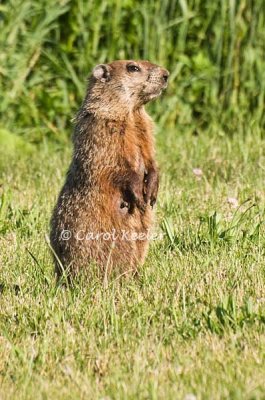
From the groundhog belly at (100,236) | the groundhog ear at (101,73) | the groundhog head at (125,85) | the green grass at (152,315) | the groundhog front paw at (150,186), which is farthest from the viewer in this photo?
the groundhog ear at (101,73)

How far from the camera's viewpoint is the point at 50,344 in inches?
150

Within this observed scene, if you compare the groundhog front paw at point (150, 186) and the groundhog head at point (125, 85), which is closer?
the groundhog front paw at point (150, 186)

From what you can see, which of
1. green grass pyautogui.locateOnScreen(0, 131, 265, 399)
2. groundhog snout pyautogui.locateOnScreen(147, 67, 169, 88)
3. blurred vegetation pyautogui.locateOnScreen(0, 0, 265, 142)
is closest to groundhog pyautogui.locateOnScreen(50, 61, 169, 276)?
green grass pyautogui.locateOnScreen(0, 131, 265, 399)

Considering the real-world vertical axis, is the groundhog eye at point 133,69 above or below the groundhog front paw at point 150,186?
above

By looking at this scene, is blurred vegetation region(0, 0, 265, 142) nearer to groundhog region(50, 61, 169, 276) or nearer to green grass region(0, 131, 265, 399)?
green grass region(0, 131, 265, 399)

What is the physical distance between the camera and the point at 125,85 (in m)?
5.27

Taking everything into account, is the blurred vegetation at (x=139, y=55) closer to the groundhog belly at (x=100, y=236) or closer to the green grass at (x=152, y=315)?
the green grass at (x=152, y=315)

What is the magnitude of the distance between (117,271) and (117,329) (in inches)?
32.2

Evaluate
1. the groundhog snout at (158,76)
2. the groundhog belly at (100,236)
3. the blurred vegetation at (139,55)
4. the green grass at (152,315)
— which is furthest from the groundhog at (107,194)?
the blurred vegetation at (139,55)

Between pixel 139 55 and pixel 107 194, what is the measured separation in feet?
14.0

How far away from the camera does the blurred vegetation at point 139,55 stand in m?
8.58

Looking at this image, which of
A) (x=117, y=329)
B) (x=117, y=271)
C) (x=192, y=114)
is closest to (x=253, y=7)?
(x=192, y=114)

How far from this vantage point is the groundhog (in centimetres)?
468

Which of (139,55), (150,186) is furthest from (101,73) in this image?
(139,55)
